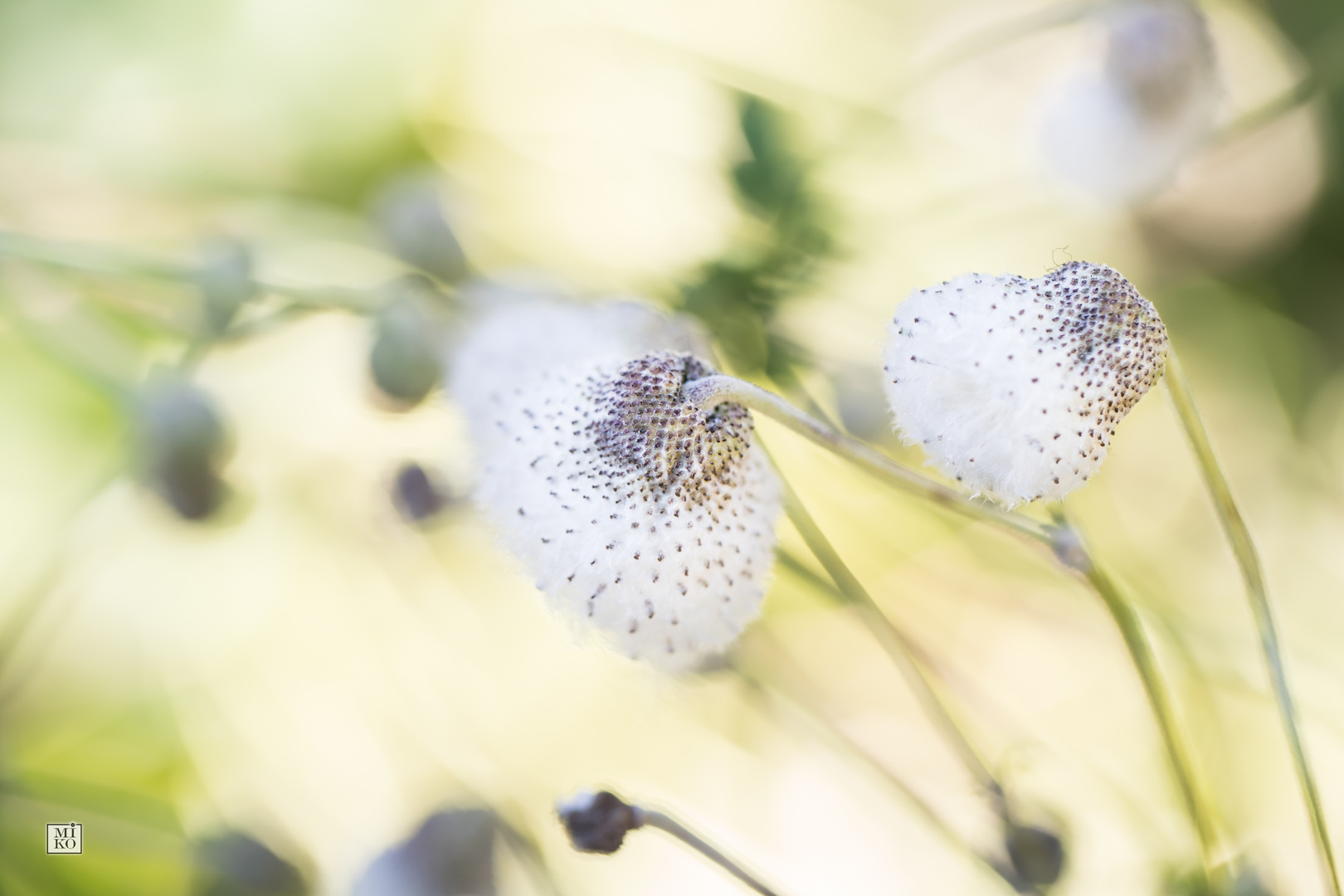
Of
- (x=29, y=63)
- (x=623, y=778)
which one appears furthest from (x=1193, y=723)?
(x=29, y=63)

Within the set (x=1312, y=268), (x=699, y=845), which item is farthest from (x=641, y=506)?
(x=1312, y=268)

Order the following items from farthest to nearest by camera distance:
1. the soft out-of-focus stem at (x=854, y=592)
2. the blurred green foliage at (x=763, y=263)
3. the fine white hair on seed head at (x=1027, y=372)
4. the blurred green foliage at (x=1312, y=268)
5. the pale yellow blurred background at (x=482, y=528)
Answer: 1. the blurred green foliage at (x=1312, y=268)
2. the pale yellow blurred background at (x=482, y=528)
3. the blurred green foliage at (x=763, y=263)
4. the soft out-of-focus stem at (x=854, y=592)
5. the fine white hair on seed head at (x=1027, y=372)

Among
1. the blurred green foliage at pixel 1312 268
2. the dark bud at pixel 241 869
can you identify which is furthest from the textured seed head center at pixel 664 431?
the blurred green foliage at pixel 1312 268

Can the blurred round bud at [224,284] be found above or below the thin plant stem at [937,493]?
below

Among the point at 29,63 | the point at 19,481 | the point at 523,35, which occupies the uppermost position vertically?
the point at 523,35

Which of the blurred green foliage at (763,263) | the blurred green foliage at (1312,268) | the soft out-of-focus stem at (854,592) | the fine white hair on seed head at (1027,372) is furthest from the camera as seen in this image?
the blurred green foliage at (1312,268)

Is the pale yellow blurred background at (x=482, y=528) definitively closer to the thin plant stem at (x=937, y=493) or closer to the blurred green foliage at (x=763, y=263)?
the blurred green foliage at (x=763, y=263)

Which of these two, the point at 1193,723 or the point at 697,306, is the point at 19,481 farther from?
the point at 1193,723
